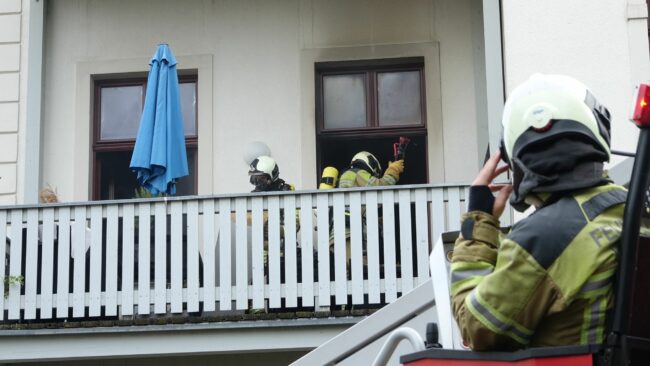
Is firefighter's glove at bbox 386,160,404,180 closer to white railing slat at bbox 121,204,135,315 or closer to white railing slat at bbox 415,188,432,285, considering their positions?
white railing slat at bbox 415,188,432,285

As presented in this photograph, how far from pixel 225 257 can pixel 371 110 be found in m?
2.86

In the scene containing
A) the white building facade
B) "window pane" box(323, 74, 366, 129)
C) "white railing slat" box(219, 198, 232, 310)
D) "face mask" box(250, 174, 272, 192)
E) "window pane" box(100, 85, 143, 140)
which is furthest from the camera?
"window pane" box(100, 85, 143, 140)

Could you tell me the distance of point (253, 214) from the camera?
998 cm

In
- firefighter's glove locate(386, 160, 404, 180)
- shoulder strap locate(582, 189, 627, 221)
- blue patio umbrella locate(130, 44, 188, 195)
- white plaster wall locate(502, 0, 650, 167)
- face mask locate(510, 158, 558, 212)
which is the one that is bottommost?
shoulder strap locate(582, 189, 627, 221)

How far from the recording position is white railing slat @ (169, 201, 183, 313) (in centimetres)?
991

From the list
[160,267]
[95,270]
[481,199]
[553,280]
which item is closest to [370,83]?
[160,267]

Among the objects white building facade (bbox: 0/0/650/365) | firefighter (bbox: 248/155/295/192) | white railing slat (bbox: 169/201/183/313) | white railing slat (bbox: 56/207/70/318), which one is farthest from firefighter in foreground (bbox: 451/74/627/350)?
white building facade (bbox: 0/0/650/365)

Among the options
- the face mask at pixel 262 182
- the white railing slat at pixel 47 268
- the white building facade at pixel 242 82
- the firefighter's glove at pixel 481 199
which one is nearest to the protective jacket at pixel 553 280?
the firefighter's glove at pixel 481 199

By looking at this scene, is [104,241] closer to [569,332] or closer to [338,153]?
[338,153]

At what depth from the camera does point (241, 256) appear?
989 centimetres

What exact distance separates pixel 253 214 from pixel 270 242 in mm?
275

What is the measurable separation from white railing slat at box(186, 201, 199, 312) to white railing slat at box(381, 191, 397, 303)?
4.85 ft

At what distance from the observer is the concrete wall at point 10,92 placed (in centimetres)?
1192

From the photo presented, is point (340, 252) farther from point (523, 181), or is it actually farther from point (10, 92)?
point (523, 181)
